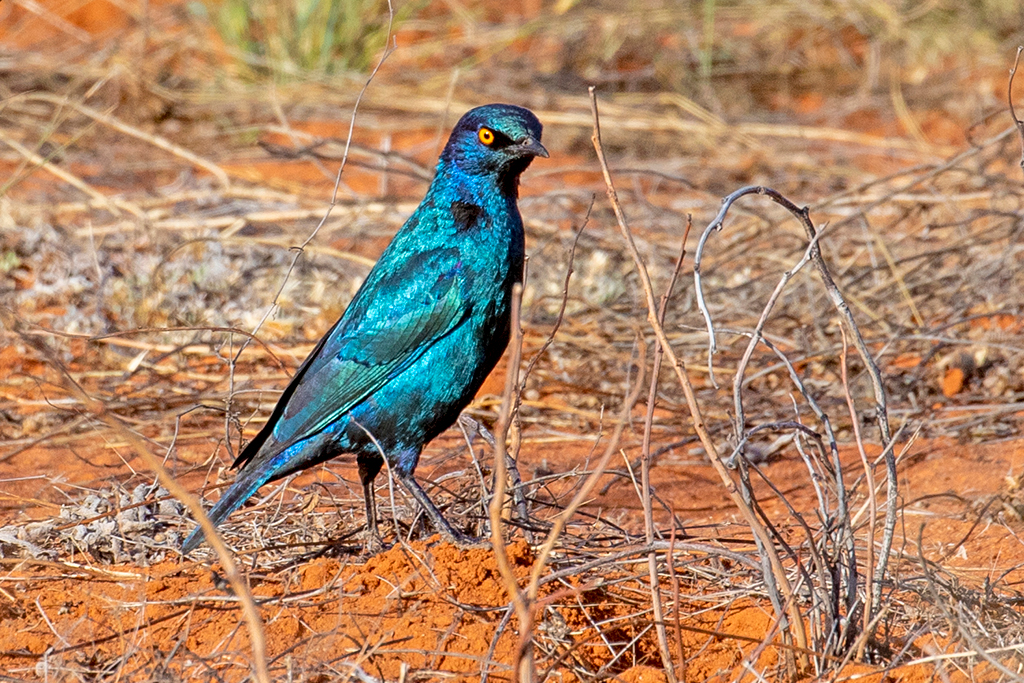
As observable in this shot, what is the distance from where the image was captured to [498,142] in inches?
139

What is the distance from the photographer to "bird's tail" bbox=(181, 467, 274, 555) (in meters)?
3.03

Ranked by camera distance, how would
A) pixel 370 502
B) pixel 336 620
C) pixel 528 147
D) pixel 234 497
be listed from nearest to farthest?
pixel 336 620 → pixel 234 497 → pixel 370 502 → pixel 528 147

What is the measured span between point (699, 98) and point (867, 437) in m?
5.43

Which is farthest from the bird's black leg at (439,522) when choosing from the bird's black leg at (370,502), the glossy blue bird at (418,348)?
the bird's black leg at (370,502)

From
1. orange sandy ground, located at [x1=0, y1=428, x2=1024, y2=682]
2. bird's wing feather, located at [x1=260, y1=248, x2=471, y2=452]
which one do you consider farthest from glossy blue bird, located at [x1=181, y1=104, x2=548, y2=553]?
orange sandy ground, located at [x1=0, y1=428, x2=1024, y2=682]

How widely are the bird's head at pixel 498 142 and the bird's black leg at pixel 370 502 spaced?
3.03ft

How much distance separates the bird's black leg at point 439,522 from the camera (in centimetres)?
319

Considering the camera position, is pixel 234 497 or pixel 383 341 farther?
pixel 383 341

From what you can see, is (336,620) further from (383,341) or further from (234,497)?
(383,341)

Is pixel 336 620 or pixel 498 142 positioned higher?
pixel 498 142

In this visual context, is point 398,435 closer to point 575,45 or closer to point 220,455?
point 220,455

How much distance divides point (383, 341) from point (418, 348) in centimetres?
11

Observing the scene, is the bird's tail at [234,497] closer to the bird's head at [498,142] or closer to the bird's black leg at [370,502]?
the bird's black leg at [370,502]

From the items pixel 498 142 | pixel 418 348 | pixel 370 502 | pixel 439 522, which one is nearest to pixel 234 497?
pixel 370 502
